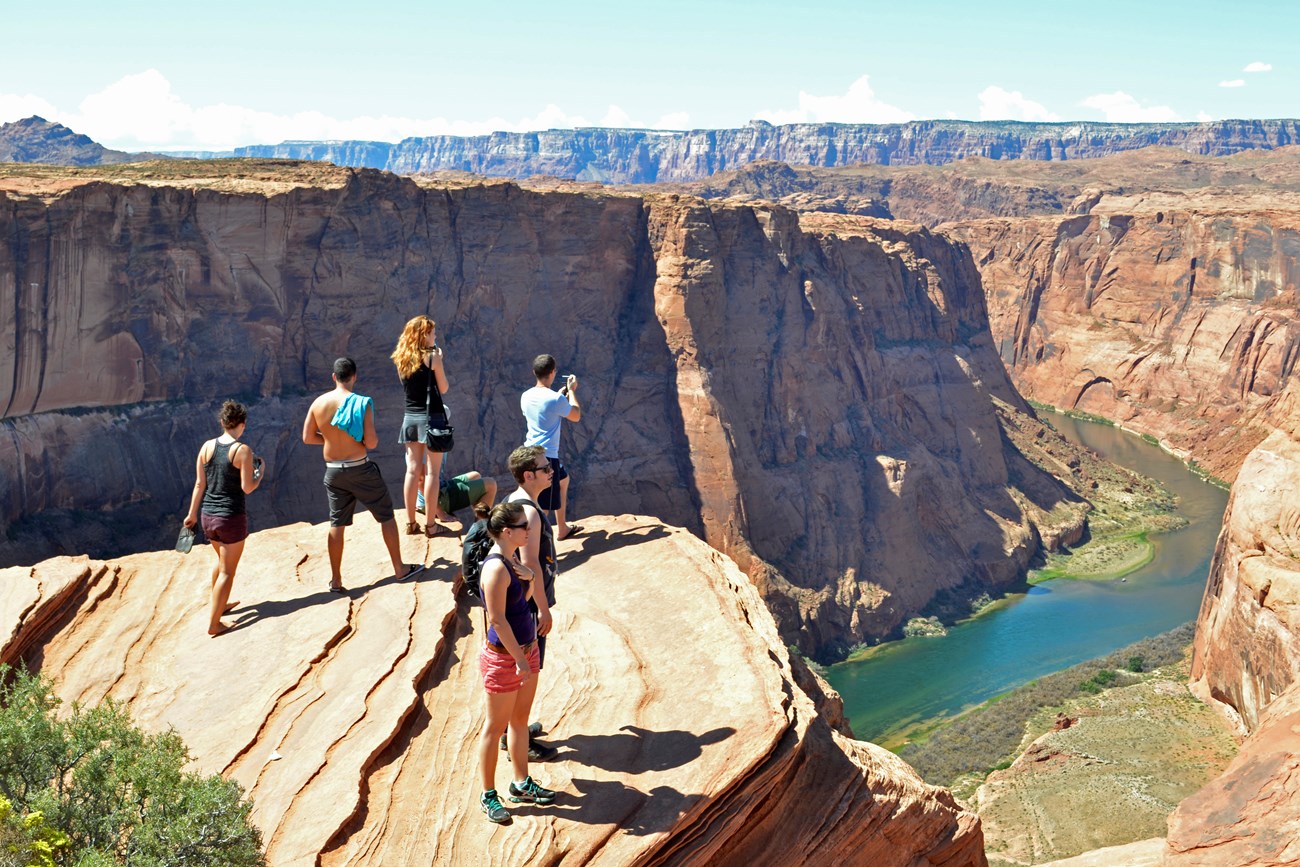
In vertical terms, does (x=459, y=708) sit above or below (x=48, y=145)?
below

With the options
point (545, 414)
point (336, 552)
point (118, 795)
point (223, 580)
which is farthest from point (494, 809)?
point (545, 414)

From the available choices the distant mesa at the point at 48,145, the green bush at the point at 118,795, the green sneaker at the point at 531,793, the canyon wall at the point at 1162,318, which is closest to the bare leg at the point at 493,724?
the green sneaker at the point at 531,793

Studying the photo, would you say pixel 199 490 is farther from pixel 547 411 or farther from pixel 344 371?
pixel 547 411

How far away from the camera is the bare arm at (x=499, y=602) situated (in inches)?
338

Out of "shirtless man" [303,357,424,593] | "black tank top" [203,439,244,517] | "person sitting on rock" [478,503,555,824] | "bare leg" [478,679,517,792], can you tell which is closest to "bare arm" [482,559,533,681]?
"person sitting on rock" [478,503,555,824]

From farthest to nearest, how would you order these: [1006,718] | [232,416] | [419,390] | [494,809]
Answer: [1006,718] → [419,390] → [232,416] → [494,809]

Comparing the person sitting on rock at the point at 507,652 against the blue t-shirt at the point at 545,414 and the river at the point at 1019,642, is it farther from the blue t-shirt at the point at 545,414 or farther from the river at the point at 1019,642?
the river at the point at 1019,642

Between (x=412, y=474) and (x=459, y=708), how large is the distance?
458cm

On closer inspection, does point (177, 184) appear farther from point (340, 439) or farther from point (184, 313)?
point (340, 439)

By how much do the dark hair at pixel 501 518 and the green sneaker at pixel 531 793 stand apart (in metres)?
2.13

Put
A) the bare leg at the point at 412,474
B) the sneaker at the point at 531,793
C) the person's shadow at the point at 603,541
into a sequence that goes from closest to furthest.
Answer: the sneaker at the point at 531,793 → the bare leg at the point at 412,474 → the person's shadow at the point at 603,541

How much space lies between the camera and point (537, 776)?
972cm

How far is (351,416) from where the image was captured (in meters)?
12.9

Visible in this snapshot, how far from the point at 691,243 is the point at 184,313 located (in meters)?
22.3
